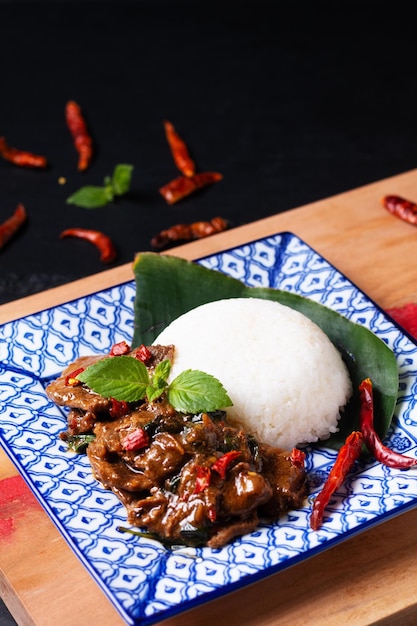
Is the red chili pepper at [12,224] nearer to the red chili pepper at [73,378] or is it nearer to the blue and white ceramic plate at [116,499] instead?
the blue and white ceramic plate at [116,499]

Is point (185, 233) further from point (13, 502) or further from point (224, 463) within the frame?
point (224, 463)

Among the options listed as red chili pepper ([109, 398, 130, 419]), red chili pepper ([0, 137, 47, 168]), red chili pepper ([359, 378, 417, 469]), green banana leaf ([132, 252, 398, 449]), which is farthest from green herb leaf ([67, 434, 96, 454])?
red chili pepper ([0, 137, 47, 168])

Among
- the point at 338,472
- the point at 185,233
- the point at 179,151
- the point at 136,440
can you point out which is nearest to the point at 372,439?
the point at 338,472

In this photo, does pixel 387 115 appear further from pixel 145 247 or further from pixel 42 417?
pixel 42 417

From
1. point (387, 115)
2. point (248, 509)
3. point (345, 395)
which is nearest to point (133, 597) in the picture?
point (248, 509)

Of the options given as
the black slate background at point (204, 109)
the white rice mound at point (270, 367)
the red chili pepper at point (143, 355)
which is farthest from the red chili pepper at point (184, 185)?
the red chili pepper at point (143, 355)

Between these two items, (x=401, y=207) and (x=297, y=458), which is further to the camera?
(x=401, y=207)
